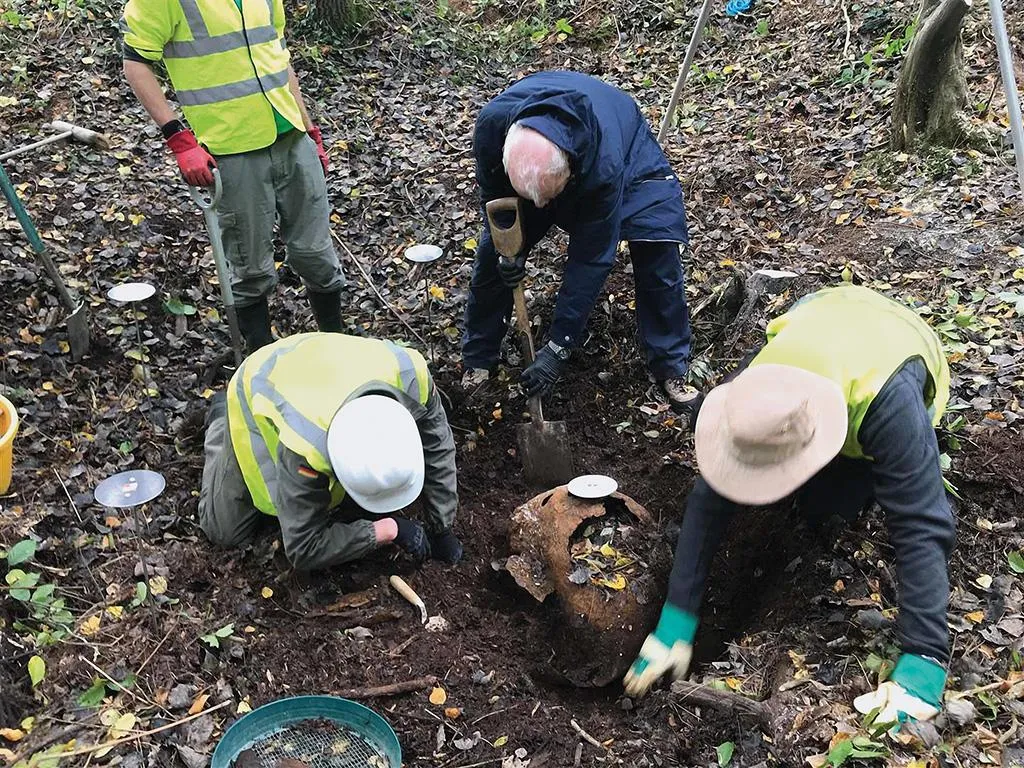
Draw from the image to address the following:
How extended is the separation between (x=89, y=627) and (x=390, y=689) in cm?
107

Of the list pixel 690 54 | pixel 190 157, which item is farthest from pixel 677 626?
pixel 690 54

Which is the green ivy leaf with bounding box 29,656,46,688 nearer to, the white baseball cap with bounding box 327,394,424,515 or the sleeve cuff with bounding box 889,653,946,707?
the white baseball cap with bounding box 327,394,424,515

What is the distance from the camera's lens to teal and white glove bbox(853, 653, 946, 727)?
89.4 inches

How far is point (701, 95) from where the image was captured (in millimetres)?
6875

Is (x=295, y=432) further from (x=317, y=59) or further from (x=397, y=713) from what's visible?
(x=317, y=59)

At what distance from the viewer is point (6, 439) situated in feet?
10.1

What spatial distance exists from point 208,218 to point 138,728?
2.27 metres

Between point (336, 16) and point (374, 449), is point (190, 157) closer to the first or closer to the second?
point (374, 449)

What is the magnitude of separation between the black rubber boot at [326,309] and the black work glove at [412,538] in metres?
1.33

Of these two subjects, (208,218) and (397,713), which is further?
(208,218)

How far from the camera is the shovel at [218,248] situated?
3.65m

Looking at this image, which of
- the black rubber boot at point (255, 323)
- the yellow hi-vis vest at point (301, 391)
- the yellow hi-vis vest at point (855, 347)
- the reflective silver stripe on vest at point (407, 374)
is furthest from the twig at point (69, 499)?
the yellow hi-vis vest at point (855, 347)

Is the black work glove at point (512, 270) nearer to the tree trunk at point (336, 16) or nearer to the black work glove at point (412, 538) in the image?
the black work glove at point (412, 538)

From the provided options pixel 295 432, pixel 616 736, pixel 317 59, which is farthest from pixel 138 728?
pixel 317 59
